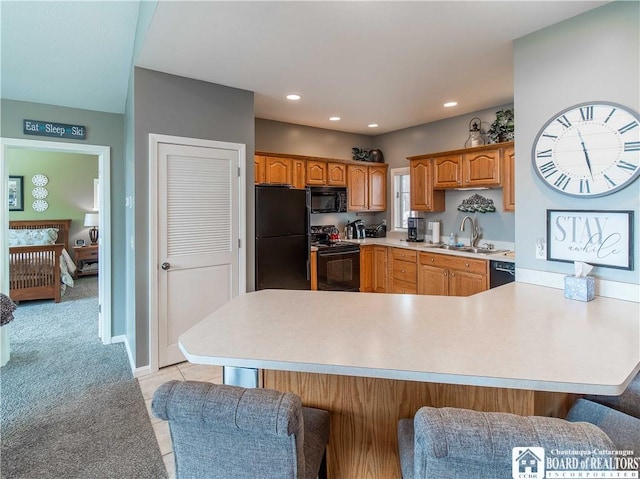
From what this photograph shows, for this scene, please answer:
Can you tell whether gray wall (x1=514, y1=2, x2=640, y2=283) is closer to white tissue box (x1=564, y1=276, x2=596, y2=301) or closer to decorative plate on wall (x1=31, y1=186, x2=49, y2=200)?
white tissue box (x1=564, y1=276, x2=596, y2=301)

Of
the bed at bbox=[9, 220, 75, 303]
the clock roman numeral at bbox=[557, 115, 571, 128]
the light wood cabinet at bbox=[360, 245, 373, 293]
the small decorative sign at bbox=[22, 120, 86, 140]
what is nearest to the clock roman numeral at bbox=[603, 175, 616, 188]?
the clock roman numeral at bbox=[557, 115, 571, 128]

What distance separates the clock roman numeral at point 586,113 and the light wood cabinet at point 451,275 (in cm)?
190

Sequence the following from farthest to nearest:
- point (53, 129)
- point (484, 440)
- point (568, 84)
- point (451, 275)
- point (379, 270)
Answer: point (379, 270)
point (451, 275)
point (53, 129)
point (568, 84)
point (484, 440)

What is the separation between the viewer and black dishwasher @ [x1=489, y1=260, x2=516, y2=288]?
349 cm

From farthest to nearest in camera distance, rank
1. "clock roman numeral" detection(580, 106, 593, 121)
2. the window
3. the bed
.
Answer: the window → the bed → "clock roman numeral" detection(580, 106, 593, 121)

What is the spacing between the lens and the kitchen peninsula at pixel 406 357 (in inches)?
42.6

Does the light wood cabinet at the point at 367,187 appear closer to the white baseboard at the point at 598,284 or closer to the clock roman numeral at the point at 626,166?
the white baseboard at the point at 598,284

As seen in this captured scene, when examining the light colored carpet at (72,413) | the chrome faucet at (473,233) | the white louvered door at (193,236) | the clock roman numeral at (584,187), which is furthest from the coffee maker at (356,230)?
the clock roman numeral at (584,187)

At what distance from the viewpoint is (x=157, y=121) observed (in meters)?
2.94

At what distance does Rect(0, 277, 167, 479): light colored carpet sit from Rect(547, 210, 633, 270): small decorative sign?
8.74ft

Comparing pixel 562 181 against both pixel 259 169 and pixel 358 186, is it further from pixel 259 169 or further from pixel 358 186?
pixel 358 186

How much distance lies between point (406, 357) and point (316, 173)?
4064 millimetres

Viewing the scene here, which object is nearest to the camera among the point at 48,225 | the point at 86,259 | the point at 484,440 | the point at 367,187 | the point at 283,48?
the point at 484,440

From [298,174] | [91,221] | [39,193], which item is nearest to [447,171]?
[298,174]
